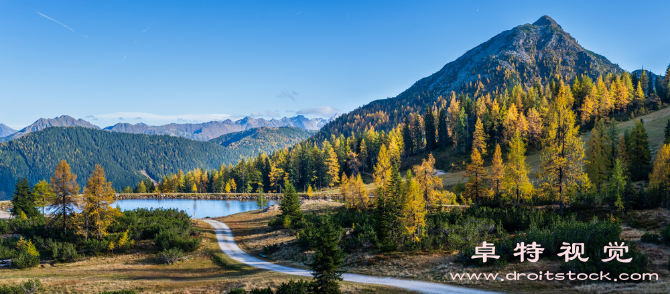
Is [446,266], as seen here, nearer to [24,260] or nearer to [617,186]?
[617,186]

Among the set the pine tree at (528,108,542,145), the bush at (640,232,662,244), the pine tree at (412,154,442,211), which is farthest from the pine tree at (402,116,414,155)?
the bush at (640,232,662,244)

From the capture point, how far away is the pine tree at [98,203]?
3509 centimetres

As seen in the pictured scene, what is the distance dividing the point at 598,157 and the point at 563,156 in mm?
15168

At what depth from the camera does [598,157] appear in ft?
144

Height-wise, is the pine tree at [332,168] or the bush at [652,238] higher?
the pine tree at [332,168]

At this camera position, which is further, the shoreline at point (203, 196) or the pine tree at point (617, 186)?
the shoreline at point (203, 196)

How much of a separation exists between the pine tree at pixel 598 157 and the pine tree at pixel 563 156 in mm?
11273

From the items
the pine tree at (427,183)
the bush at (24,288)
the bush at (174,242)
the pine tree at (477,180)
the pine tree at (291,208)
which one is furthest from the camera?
the pine tree at (477,180)

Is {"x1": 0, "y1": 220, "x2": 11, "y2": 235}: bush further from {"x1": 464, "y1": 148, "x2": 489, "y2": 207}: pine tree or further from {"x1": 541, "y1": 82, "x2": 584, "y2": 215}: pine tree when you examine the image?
{"x1": 541, "y1": 82, "x2": 584, "y2": 215}: pine tree

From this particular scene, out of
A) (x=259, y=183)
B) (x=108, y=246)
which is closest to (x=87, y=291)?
(x=108, y=246)

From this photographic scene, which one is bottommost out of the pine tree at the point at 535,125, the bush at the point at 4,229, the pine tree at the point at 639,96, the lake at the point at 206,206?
the lake at the point at 206,206

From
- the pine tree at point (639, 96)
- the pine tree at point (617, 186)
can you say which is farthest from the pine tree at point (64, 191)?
the pine tree at point (639, 96)

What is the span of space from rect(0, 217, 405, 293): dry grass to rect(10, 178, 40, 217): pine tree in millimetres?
37023

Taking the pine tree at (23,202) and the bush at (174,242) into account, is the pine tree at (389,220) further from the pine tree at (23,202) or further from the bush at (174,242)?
the pine tree at (23,202)
